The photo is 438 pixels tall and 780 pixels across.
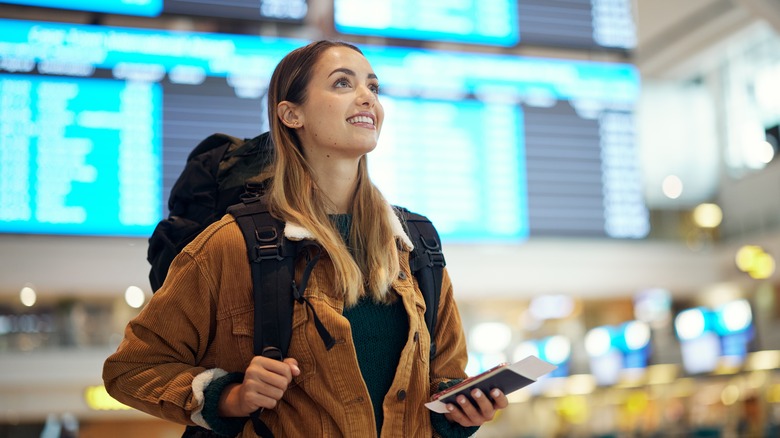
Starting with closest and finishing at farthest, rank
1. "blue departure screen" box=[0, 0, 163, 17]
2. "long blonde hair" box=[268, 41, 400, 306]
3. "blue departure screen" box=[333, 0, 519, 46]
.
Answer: "long blonde hair" box=[268, 41, 400, 306], "blue departure screen" box=[0, 0, 163, 17], "blue departure screen" box=[333, 0, 519, 46]

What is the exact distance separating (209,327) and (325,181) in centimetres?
46

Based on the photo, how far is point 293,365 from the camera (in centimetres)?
179

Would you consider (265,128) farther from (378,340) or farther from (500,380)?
(500,380)

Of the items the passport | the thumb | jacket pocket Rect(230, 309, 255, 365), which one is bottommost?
the passport

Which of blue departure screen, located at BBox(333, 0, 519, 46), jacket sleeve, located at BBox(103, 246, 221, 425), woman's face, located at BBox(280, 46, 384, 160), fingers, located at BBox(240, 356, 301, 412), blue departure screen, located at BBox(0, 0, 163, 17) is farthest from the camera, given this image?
blue departure screen, located at BBox(333, 0, 519, 46)

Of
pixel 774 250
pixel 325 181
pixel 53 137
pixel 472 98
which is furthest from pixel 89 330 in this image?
pixel 325 181

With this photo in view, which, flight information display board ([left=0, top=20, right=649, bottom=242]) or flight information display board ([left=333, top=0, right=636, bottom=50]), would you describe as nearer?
flight information display board ([left=0, top=20, right=649, bottom=242])

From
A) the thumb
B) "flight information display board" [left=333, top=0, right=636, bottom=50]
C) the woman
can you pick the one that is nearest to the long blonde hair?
the woman

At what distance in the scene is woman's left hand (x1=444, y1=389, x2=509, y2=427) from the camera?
6.27 feet

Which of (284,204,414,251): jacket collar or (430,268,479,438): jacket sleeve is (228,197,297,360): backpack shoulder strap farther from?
(430,268,479,438): jacket sleeve

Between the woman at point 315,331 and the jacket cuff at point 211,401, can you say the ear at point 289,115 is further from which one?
the jacket cuff at point 211,401

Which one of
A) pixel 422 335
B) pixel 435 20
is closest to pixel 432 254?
pixel 422 335

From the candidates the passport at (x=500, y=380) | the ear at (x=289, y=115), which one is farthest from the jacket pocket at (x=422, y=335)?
the ear at (x=289, y=115)

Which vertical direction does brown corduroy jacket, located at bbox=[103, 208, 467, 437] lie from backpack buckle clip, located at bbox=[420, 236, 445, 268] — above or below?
below
